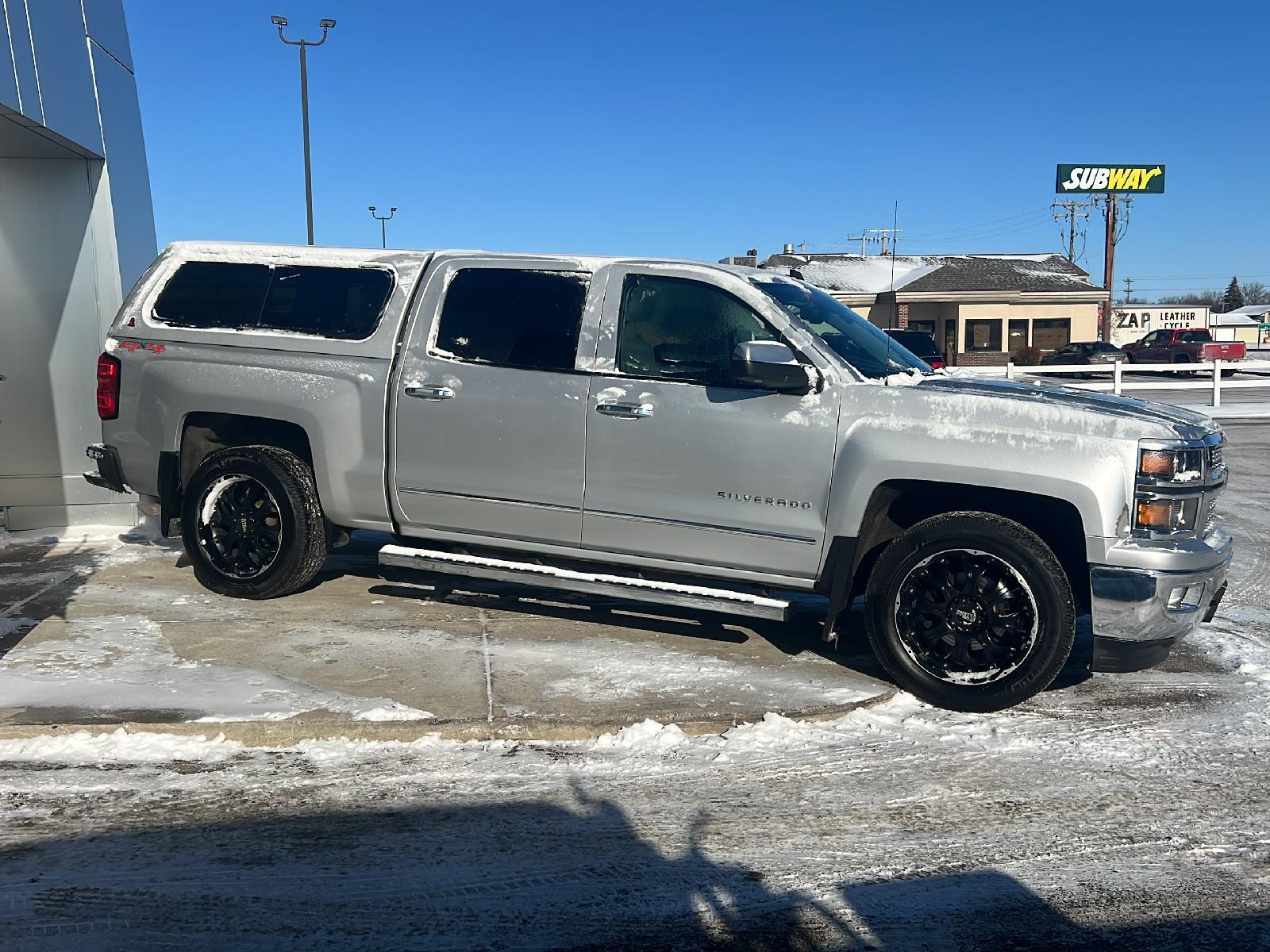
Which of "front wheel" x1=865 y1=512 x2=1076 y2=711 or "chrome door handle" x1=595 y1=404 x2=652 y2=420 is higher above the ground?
"chrome door handle" x1=595 y1=404 x2=652 y2=420

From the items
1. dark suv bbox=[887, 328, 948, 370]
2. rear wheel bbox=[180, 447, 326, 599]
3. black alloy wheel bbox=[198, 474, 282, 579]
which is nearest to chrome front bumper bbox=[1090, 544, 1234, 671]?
rear wheel bbox=[180, 447, 326, 599]

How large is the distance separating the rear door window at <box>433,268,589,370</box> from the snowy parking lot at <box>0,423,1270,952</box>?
1534 millimetres

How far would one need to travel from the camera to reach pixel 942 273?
49281 mm

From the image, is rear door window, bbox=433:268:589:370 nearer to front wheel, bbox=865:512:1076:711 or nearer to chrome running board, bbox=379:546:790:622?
chrome running board, bbox=379:546:790:622

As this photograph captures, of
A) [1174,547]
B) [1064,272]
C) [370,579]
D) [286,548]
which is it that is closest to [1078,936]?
[1174,547]

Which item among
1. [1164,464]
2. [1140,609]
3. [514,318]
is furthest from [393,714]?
[1164,464]

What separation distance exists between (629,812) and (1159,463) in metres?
2.69

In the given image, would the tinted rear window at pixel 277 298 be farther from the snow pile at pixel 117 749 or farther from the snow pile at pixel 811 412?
the snow pile at pixel 117 749

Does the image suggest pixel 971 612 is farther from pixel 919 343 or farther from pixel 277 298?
pixel 919 343

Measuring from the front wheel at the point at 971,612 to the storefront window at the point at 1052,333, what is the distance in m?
47.5

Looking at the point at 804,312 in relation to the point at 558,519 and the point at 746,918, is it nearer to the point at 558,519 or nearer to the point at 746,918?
the point at 558,519

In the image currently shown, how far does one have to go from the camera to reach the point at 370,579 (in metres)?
7.38

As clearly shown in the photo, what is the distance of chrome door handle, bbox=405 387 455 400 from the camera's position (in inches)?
236

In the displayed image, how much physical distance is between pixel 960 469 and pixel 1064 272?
171 feet
